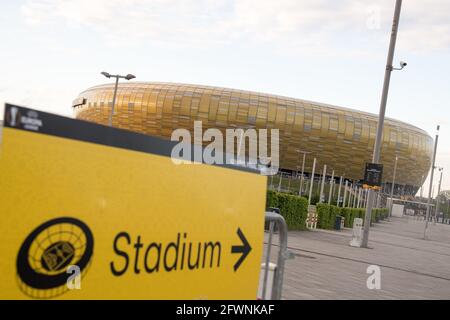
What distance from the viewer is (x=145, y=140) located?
Answer: 296 centimetres

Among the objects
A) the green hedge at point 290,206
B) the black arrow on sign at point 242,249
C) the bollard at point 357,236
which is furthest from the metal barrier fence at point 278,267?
the green hedge at point 290,206

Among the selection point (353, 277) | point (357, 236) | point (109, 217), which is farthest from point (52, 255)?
point (357, 236)

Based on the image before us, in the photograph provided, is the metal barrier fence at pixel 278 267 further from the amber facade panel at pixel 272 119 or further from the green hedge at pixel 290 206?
the amber facade panel at pixel 272 119

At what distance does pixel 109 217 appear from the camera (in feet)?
9.12

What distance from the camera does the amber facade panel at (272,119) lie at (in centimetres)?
9300

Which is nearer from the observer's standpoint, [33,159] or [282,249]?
[33,159]

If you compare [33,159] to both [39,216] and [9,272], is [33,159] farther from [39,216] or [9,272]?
[9,272]

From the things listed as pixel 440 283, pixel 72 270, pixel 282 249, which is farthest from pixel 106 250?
pixel 440 283

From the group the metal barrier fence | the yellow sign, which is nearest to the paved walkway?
the metal barrier fence

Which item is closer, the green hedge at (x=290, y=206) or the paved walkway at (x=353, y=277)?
the paved walkway at (x=353, y=277)

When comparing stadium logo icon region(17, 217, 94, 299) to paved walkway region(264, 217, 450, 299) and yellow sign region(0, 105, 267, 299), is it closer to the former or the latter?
yellow sign region(0, 105, 267, 299)

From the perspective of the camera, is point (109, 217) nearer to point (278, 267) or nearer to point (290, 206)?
point (278, 267)

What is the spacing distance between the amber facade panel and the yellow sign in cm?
8904
